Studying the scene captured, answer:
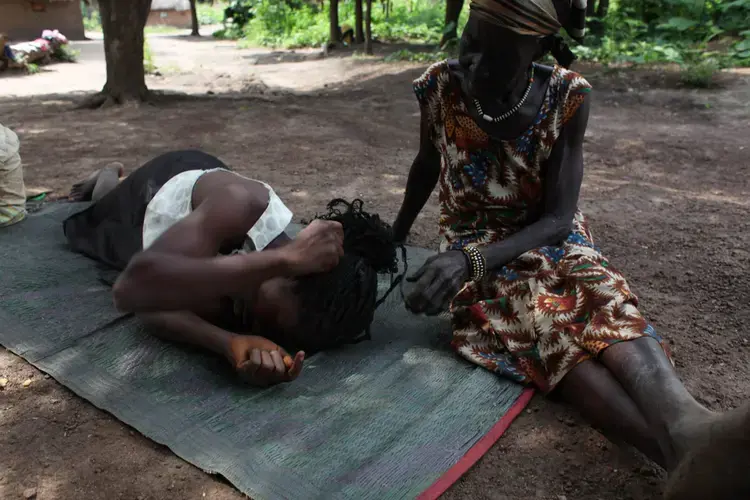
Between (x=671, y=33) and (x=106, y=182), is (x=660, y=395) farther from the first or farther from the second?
(x=671, y=33)

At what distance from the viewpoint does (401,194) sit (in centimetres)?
402

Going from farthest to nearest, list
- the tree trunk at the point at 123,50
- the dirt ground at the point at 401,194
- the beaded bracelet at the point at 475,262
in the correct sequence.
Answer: the tree trunk at the point at 123,50
the beaded bracelet at the point at 475,262
the dirt ground at the point at 401,194

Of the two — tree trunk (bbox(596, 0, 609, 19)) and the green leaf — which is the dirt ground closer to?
the green leaf

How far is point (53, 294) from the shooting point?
7.93 feet

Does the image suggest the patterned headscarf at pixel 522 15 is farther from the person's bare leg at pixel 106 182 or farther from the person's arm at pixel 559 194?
the person's bare leg at pixel 106 182

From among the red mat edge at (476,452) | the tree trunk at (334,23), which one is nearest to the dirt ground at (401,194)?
the red mat edge at (476,452)

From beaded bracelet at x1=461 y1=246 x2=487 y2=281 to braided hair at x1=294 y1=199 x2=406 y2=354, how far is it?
263 mm

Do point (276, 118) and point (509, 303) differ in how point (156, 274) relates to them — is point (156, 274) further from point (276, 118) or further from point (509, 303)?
point (276, 118)

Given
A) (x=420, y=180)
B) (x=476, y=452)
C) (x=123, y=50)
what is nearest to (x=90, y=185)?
(x=420, y=180)

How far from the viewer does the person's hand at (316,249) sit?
1.69 metres

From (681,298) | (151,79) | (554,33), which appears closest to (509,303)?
(554,33)

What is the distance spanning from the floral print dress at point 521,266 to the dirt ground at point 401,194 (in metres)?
0.23

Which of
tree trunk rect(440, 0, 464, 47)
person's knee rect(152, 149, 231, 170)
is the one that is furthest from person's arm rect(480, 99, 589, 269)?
tree trunk rect(440, 0, 464, 47)

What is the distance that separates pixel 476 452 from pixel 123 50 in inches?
264
